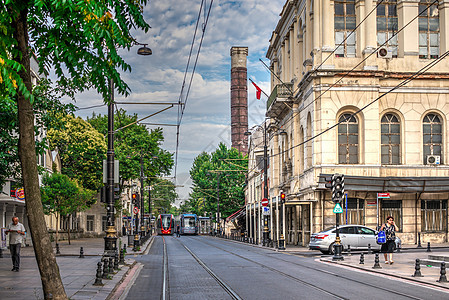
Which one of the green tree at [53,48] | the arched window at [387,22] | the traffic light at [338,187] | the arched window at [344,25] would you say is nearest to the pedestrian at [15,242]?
the green tree at [53,48]

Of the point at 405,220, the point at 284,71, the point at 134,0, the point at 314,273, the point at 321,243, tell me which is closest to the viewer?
the point at 134,0

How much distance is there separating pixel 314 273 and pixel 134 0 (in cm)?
1149

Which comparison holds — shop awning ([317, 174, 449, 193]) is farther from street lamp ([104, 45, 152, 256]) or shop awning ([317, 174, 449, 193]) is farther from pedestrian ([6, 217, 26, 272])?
pedestrian ([6, 217, 26, 272])

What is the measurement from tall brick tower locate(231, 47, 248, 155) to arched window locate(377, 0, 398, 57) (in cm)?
4992

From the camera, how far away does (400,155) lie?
1550 inches

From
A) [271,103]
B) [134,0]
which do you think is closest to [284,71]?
[271,103]

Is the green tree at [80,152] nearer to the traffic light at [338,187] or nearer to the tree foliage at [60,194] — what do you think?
the tree foliage at [60,194]

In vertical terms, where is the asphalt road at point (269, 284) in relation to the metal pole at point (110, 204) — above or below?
below

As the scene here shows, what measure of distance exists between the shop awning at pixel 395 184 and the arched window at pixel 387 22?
8977 millimetres

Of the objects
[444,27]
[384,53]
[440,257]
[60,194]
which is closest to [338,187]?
[440,257]

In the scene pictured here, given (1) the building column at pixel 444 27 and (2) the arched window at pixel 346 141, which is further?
(1) the building column at pixel 444 27

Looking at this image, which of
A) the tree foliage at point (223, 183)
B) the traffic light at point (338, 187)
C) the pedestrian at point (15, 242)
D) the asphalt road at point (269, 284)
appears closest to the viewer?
the asphalt road at point (269, 284)

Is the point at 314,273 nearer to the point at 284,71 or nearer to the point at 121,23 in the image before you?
the point at 121,23

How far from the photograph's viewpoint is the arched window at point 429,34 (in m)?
40.2
